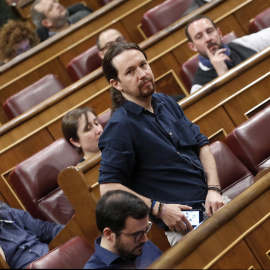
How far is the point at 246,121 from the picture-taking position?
2.66 ft

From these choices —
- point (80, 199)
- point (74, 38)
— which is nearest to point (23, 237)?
point (80, 199)

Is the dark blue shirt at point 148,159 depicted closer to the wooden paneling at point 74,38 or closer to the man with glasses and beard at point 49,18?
the wooden paneling at point 74,38

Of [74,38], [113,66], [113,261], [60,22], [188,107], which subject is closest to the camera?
[113,261]

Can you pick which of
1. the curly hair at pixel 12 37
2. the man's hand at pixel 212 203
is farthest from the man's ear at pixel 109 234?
the curly hair at pixel 12 37

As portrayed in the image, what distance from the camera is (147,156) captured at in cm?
59

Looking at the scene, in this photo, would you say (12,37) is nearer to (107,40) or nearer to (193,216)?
(107,40)

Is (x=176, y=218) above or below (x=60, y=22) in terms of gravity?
below

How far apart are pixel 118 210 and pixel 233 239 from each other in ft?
0.40

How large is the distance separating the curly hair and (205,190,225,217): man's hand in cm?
89

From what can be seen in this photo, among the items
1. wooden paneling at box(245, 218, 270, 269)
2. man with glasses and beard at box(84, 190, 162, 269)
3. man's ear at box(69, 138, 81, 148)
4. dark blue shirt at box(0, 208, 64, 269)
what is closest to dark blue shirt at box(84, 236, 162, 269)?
man with glasses and beard at box(84, 190, 162, 269)

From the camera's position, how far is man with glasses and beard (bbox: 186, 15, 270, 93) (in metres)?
1.02

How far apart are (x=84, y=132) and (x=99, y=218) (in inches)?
14.4

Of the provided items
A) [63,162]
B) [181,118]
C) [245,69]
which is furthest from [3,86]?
[181,118]

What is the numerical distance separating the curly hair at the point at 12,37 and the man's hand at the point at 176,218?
89 centimetres
